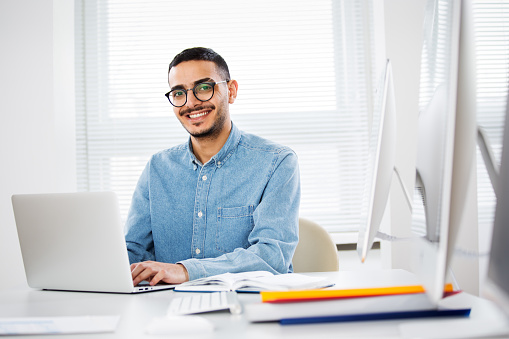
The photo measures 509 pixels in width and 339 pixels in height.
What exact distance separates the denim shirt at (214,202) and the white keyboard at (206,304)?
550 millimetres

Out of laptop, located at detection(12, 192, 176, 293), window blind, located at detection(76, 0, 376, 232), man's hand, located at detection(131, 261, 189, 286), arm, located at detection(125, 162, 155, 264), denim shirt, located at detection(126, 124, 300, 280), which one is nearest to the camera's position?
laptop, located at detection(12, 192, 176, 293)

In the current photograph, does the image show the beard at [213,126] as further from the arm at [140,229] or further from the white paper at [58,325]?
the white paper at [58,325]

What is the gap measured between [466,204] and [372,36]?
2388 mm

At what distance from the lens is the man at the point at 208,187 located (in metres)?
1.59

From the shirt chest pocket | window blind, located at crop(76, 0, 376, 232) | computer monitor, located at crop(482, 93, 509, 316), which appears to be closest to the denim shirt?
the shirt chest pocket

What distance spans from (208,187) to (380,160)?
3.14 feet

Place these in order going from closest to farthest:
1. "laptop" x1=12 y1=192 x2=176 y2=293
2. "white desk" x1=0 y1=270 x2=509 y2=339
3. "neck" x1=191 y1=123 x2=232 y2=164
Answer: "white desk" x1=0 y1=270 x2=509 y2=339 < "laptop" x1=12 y1=192 x2=176 y2=293 < "neck" x1=191 y1=123 x2=232 y2=164

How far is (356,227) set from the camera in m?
2.70

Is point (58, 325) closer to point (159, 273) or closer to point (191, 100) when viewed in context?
point (159, 273)

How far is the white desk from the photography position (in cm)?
68

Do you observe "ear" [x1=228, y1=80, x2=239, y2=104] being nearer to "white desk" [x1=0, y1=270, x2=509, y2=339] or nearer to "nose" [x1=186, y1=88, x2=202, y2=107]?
"nose" [x1=186, y1=88, x2=202, y2=107]

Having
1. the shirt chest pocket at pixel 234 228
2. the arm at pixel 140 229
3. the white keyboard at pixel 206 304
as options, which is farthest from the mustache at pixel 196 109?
the white keyboard at pixel 206 304

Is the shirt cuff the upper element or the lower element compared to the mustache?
lower

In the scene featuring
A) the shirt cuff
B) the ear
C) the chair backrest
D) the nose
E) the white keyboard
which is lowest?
the chair backrest
